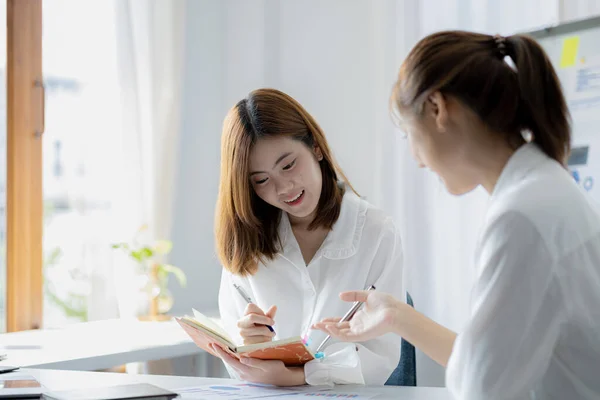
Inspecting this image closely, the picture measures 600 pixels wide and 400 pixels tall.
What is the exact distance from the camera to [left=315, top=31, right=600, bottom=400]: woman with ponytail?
0.97 meters

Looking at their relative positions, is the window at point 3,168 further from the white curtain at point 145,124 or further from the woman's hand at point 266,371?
the woman's hand at point 266,371

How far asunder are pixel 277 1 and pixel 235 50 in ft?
1.08

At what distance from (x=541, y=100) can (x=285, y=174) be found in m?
0.84

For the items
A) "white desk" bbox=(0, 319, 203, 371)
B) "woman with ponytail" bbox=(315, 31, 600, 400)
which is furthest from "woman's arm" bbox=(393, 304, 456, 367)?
"white desk" bbox=(0, 319, 203, 371)

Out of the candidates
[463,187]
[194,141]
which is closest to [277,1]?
[194,141]

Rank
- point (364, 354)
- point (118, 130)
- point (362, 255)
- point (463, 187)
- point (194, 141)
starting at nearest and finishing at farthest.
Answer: point (463, 187), point (364, 354), point (362, 255), point (118, 130), point (194, 141)

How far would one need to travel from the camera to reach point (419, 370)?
2879 mm

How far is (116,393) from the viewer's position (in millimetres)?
1341

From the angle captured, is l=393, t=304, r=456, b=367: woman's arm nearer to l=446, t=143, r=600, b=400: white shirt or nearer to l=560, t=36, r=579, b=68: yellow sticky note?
l=446, t=143, r=600, b=400: white shirt

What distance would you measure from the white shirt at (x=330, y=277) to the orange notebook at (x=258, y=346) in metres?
0.21

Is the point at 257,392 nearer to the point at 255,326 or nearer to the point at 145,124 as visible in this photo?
the point at 255,326

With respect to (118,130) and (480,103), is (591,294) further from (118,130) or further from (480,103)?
(118,130)

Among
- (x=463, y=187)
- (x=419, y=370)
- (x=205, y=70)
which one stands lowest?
(x=419, y=370)

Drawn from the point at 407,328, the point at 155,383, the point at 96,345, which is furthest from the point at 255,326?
the point at 96,345
